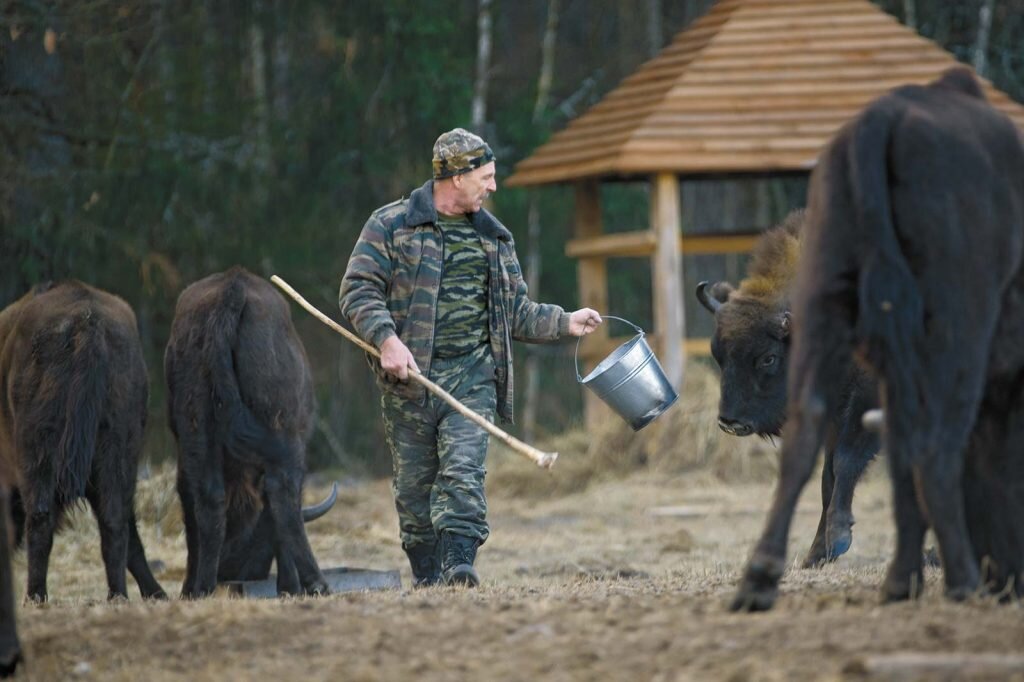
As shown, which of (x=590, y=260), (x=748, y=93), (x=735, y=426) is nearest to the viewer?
(x=735, y=426)

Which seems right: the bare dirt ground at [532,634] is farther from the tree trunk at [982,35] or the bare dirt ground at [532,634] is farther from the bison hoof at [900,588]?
the tree trunk at [982,35]

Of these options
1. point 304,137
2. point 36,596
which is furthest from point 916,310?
point 304,137

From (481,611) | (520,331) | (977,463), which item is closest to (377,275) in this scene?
(520,331)

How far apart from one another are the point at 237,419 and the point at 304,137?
11732 millimetres

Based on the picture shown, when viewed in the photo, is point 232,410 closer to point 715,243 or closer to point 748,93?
point 748,93

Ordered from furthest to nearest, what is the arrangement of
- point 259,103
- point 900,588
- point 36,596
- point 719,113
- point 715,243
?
point 259,103 → point 715,243 → point 719,113 → point 36,596 → point 900,588

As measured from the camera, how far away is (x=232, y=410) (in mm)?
8375

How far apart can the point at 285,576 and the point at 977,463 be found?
420 cm

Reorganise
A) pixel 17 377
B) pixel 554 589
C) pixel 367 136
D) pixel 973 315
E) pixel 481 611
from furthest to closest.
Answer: pixel 367 136
pixel 17 377
pixel 554 589
pixel 481 611
pixel 973 315

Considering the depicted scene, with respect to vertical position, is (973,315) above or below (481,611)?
above

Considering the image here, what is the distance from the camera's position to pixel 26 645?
557 centimetres

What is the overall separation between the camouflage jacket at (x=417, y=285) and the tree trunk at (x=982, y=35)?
14.5 meters

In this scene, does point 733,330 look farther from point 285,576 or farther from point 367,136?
point 367,136

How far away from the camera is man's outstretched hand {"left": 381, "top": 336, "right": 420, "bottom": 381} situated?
742 centimetres
